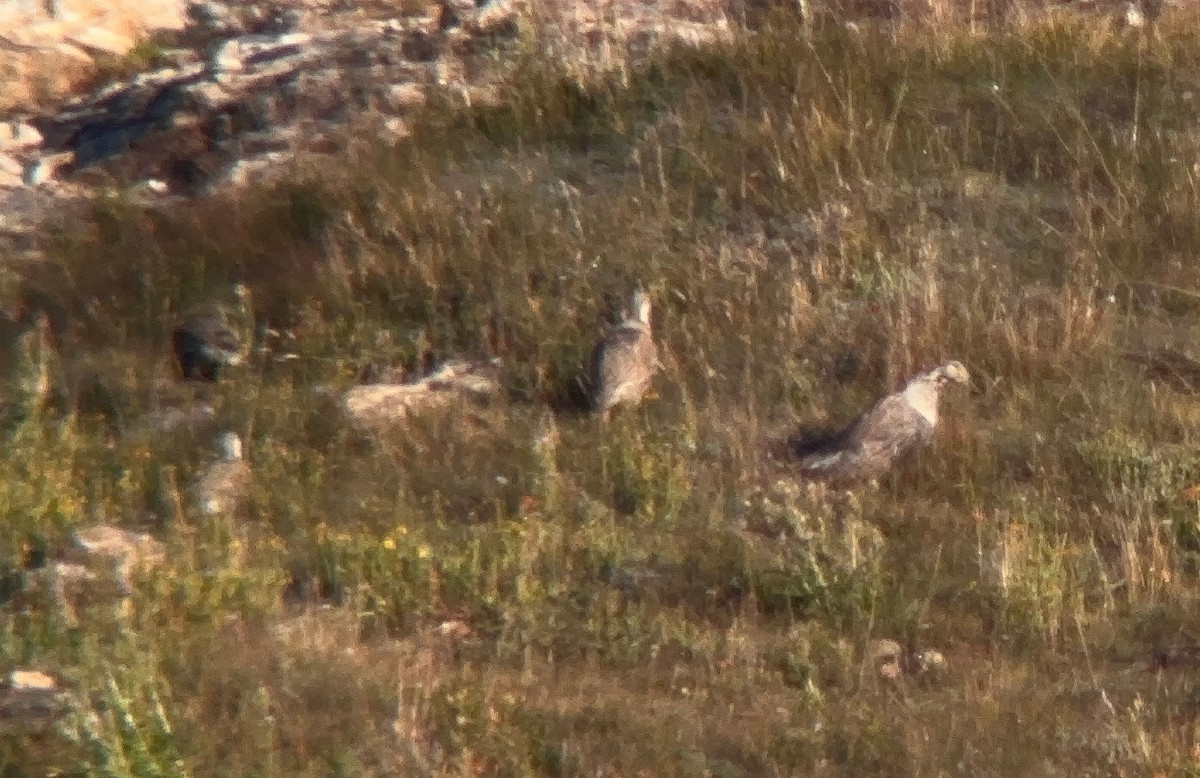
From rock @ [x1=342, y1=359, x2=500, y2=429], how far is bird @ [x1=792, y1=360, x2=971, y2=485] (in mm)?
1213

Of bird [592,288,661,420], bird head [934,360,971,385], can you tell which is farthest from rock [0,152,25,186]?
bird head [934,360,971,385]

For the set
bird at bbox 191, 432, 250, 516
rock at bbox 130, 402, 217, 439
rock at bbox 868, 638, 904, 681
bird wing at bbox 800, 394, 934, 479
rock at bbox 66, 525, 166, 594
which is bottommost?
rock at bbox 868, 638, 904, 681

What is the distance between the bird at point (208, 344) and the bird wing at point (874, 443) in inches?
89.7

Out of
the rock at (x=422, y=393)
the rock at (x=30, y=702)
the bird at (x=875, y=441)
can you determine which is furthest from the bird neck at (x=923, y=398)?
the rock at (x=30, y=702)

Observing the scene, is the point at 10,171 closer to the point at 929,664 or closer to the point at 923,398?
the point at 923,398

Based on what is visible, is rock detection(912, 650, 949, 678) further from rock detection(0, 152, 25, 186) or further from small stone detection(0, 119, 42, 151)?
small stone detection(0, 119, 42, 151)

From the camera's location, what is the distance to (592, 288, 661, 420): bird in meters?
→ 6.77

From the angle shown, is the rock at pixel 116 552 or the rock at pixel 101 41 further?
the rock at pixel 101 41

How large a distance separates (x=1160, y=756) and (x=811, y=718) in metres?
0.85

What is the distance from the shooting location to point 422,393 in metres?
6.94

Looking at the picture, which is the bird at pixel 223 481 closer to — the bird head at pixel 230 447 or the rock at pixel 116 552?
the bird head at pixel 230 447

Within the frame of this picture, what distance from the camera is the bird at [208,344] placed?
24.1 ft

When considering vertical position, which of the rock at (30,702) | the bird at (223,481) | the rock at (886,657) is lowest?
the rock at (886,657)

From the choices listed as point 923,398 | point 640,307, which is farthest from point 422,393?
point 923,398
